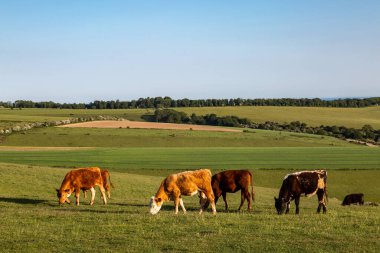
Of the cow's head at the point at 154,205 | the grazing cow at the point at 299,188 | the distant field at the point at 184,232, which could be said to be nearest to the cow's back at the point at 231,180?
the grazing cow at the point at 299,188

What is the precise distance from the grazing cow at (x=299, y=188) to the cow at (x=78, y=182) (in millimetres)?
8574

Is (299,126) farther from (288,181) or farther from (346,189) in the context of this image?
(288,181)

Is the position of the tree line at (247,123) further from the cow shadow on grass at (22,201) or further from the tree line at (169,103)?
the cow shadow on grass at (22,201)

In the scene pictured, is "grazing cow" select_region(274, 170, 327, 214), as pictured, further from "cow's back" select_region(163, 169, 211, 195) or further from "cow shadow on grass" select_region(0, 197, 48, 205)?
"cow shadow on grass" select_region(0, 197, 48, 205)

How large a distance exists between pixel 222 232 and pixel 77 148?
182 feet

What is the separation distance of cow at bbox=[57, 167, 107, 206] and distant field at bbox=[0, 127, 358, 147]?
48114 mm

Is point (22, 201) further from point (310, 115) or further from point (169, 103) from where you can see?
point (169, 103)

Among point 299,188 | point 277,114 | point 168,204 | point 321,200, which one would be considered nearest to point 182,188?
point 299,188

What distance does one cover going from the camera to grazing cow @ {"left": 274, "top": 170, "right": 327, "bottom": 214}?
66.2ft

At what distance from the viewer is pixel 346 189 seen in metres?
41.1

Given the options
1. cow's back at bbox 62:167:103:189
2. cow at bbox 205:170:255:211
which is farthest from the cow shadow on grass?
cow at bbox 205:170:255:211

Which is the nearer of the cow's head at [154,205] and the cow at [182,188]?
the cow's head at [154,205]

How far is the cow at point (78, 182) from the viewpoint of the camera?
2311 centimetres

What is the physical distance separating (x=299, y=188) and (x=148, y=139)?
56618mm
